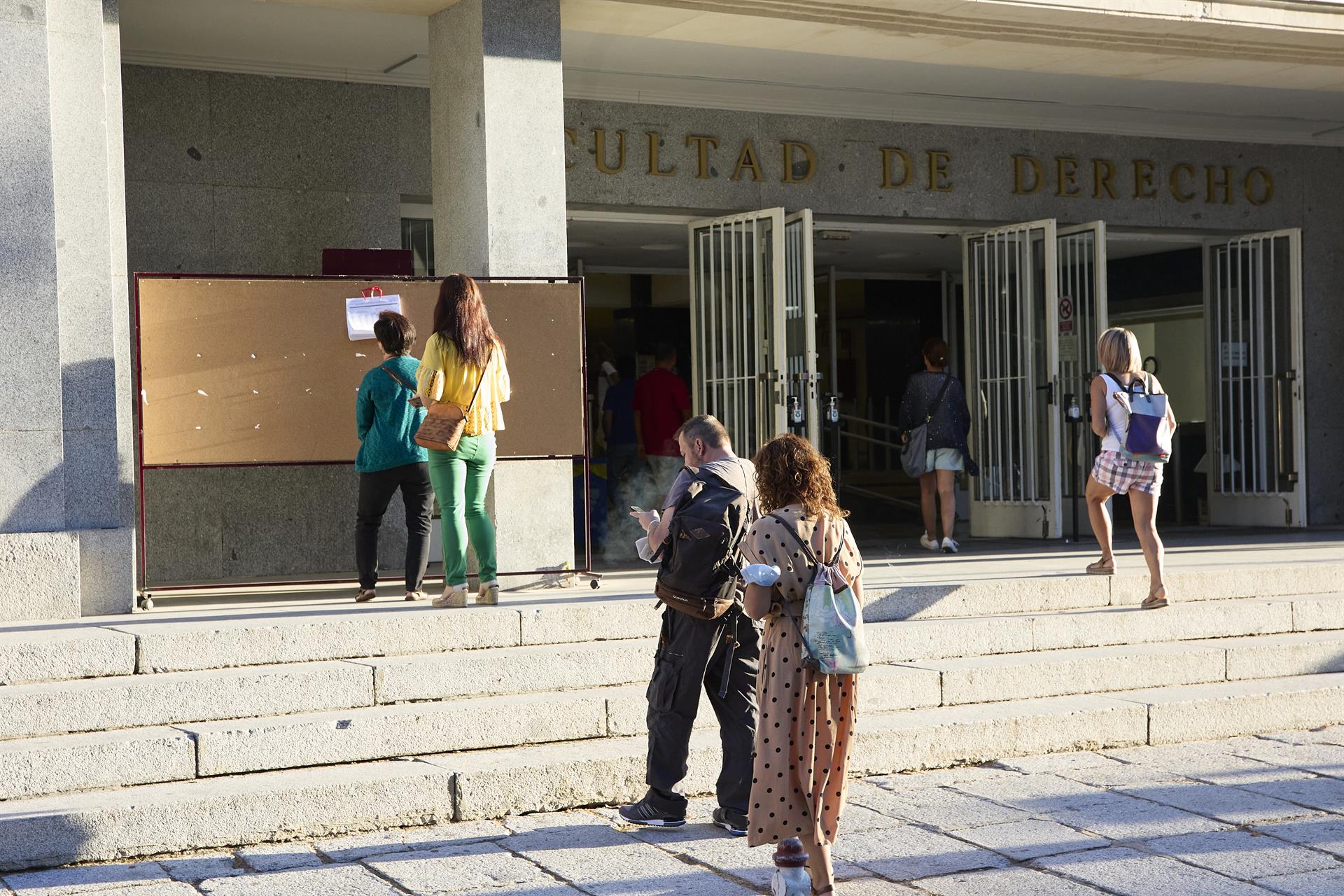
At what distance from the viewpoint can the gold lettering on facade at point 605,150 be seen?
1102cm

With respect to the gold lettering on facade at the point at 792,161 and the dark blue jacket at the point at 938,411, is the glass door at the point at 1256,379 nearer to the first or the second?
the dark blue jacket at the point at 938,411

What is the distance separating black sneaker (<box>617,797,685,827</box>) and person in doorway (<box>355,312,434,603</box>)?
9.07ft

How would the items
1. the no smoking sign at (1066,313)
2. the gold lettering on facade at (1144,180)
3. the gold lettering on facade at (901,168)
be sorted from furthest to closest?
the gold lettering on facade at (1144,180) → the no smoking sign at (1066,313) → the gold lettering on facade at (901,168)

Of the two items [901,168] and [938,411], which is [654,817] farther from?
[901,168]

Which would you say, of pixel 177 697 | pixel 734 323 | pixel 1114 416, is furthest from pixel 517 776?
pixel 734 323

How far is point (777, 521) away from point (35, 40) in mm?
4990

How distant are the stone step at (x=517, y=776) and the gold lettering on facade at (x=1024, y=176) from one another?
6191 mm

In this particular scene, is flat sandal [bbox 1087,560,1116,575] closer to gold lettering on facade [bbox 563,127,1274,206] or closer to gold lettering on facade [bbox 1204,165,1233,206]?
gold lettering on facade [bbox 563,127,1274,206]

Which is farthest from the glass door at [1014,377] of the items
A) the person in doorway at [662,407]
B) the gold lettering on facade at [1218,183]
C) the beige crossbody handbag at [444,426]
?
the beige crossbody handbag at [444,426]

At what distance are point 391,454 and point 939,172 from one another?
6367 mm

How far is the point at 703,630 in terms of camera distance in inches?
207

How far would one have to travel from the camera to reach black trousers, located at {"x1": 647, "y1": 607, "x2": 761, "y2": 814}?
208 inches

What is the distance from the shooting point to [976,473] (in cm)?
1105

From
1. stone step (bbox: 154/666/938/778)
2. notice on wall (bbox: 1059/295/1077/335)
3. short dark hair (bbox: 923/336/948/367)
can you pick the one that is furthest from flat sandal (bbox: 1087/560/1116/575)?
notice on wall (bbox: 1059/295/1077/335)
